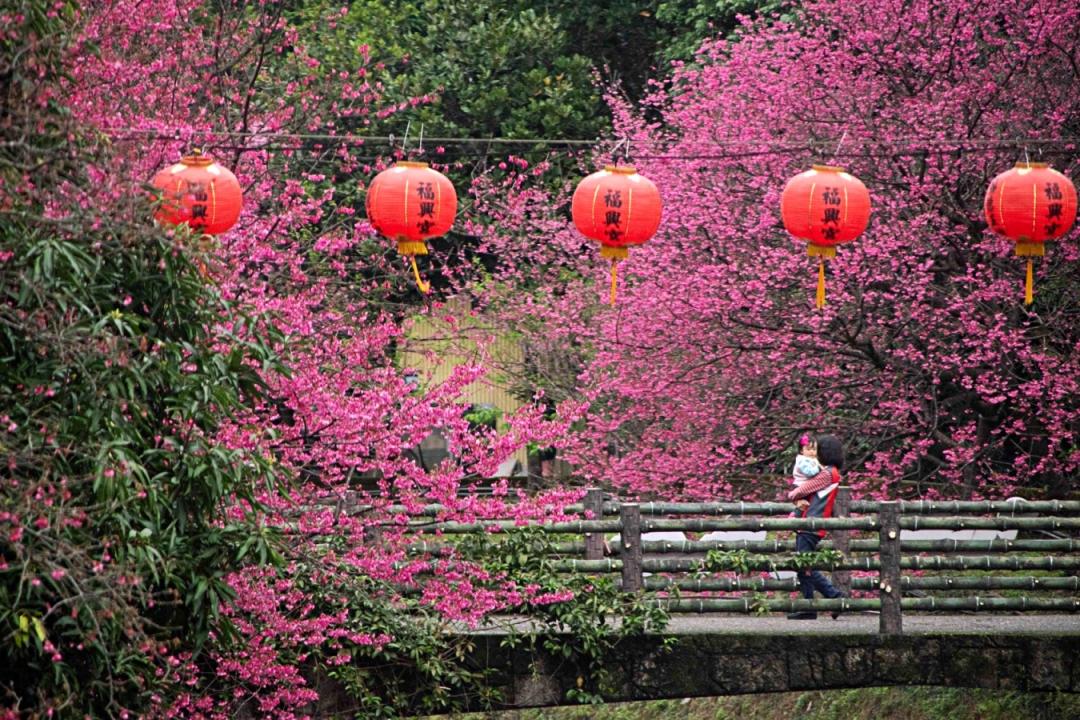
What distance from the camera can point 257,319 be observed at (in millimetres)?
7086

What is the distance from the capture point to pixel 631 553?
33.2 ft

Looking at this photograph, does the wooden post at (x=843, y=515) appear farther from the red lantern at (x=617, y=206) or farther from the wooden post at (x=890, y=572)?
the red lantern at (x=617, y=206)

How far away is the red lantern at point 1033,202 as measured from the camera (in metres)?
9.08

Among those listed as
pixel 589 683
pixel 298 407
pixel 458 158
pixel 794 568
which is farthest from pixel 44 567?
pixel 458 158

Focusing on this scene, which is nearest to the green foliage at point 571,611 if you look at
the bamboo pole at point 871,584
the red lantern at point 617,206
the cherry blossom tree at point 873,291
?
the bamboo pole at point 871,584

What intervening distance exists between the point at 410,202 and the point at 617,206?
129cm

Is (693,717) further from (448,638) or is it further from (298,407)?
(298,407)

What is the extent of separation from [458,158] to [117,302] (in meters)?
13.1

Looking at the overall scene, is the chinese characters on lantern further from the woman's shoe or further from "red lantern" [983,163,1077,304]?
the woman's shoe

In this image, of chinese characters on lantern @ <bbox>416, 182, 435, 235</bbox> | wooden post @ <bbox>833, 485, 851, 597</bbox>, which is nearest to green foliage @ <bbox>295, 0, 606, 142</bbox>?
wooden post @ <bbox>833, 485, 851, 597</bbox>

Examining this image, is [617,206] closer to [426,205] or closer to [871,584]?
[426,205]

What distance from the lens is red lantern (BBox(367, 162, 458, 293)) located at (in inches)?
349

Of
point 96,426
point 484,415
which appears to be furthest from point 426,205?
point 484,415

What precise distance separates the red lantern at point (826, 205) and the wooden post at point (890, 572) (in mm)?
2011
